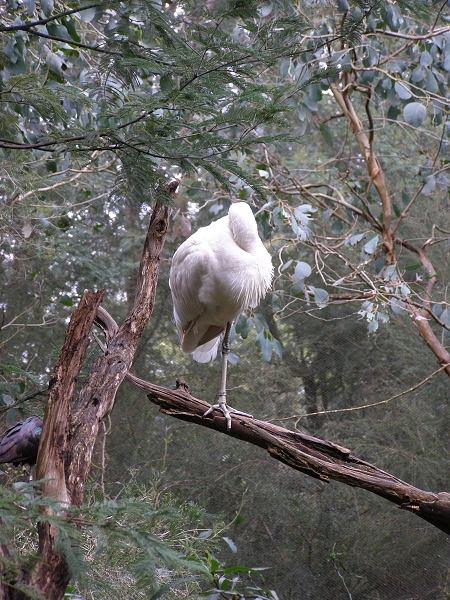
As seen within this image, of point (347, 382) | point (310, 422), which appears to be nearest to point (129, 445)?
point (310, 422)

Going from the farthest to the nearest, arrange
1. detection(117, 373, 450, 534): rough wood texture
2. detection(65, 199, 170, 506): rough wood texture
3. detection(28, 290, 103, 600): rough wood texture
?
detection(117, 373, 450, 534): rough wood texture
detection(65, 199, 170, 506): rough wood texture
detection(28, 290, 103, 600): rough wood texture

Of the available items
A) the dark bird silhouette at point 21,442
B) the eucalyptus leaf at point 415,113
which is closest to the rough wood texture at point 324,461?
the dark bird silhouette at point 21,442

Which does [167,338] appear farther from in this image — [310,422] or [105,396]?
[105,396]

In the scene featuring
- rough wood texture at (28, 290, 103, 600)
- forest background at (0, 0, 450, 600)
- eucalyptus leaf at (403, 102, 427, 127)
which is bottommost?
forest background at (0, 0, 450, 600)

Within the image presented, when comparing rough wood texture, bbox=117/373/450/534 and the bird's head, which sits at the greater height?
the bird's head

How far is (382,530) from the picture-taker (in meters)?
3.86

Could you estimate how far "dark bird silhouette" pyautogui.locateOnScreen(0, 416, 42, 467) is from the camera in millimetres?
3055

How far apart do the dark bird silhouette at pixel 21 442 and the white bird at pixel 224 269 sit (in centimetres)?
94

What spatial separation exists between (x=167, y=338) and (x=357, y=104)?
10.5 feet

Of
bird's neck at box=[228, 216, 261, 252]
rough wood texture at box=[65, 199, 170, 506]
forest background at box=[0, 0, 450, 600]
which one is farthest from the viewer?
forest background at box=[0, 0, 450, 600]

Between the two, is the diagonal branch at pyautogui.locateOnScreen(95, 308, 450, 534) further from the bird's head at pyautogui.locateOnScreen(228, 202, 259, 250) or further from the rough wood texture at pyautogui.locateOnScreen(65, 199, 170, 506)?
the bird's head at pyautogui.locateOnScreen(228, 202, 259, 250)

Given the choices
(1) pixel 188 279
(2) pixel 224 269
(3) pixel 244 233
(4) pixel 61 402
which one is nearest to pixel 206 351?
(1) pixel 188 279

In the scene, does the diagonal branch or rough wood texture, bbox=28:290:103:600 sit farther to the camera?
the diagonal branch

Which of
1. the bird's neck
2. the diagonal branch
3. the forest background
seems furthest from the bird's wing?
the diagonal branch
